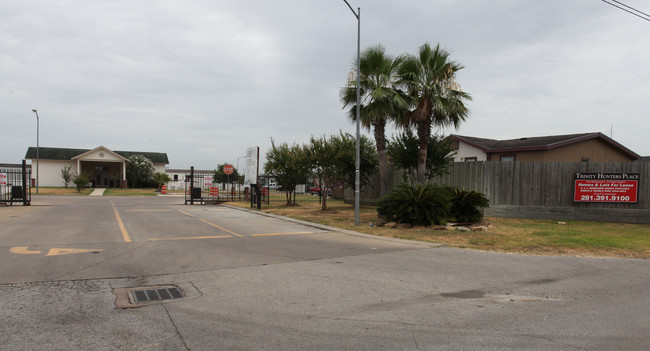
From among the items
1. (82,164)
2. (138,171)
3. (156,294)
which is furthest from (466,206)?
(82,164)

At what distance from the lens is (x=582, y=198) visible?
16.0 meters

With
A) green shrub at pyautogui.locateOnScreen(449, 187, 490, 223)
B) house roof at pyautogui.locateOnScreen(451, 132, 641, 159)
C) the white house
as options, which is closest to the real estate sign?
green shrub at pyautogui.locateOnScreen(449, 187, 490, 223)

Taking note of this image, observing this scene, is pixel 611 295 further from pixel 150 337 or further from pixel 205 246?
pixel 205 246

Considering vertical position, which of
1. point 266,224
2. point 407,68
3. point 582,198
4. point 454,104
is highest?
point 407,68

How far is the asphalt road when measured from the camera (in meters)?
4.25

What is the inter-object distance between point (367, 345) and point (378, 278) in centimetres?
297

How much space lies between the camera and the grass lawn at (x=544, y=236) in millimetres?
10044

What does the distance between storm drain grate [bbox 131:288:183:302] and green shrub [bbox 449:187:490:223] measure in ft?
35.4

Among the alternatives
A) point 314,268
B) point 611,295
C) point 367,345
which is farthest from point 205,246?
point 611,295

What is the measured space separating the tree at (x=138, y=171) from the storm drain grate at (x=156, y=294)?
Answer: 57274 millimetres

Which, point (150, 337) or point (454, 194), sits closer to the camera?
point (150, 337)

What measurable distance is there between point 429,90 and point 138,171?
52.3 meters

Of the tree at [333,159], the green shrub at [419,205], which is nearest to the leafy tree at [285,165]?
the tree at [333,159]

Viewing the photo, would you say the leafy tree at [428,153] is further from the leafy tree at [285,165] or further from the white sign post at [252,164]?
the white sign post at [252,164]
